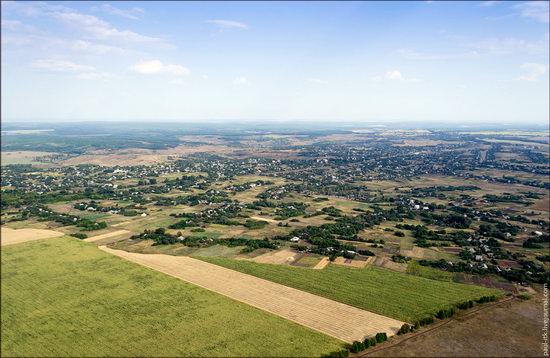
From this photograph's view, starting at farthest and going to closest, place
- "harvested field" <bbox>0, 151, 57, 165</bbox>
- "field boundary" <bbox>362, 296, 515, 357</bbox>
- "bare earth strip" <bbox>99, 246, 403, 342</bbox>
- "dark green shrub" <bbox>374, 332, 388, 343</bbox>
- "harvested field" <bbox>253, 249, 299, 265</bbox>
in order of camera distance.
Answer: "harvested field" <bbox>0, 151, 57, 165</bbox>
"harvested field" <bbox>253, 249, 299, 265</bbox>
"bare earth strip" <bbox>99, 246, 403, 342</bbox>
"dark green shrub" <bbox>374, 332, 388, 343</bbox>
"field boundary" <bbox>362, 296, 515, 357</bbox>

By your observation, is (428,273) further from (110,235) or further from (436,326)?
(110,235)

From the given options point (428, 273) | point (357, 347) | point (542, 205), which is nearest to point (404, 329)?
point (357, 347)

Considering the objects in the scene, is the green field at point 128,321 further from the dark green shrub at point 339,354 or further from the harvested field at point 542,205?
the harvested field at point 542,205

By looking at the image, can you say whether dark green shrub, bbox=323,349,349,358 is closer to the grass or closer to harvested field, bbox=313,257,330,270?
harvested field, bbox=313,257,330,270

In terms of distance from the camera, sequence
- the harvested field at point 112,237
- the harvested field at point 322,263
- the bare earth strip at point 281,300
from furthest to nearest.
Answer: the harvested field at point 112,237 → the harvested field at point 322,263 → the bare earth strip at point 281,300

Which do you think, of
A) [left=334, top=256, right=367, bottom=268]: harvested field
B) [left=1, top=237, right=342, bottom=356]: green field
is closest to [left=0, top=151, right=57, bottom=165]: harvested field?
[left=1, top=237, right=342, bottom=356]: green field

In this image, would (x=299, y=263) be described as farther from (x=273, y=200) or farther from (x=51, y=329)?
(x=273, y=200)

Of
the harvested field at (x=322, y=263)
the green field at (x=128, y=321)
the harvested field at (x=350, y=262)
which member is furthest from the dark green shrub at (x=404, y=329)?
the harvested field at (x=322, y=263)
